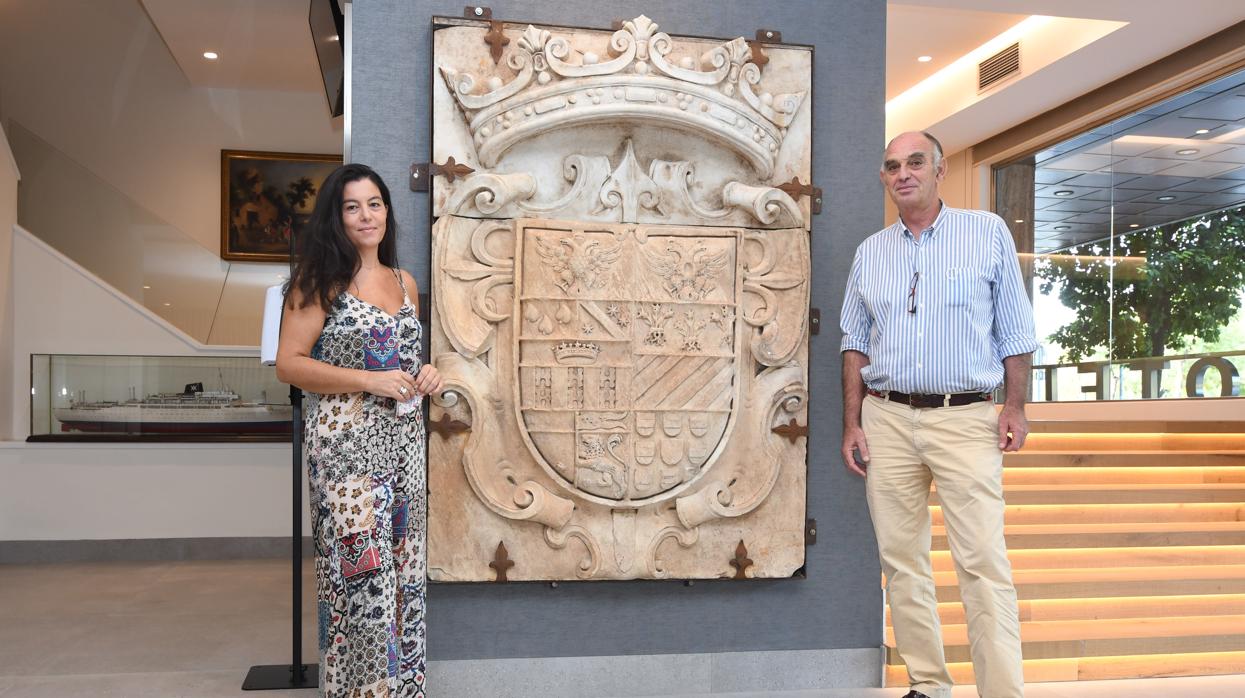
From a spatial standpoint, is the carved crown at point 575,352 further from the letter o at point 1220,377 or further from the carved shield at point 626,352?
the letter o at point 1220,377

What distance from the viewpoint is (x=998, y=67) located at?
21.9ft

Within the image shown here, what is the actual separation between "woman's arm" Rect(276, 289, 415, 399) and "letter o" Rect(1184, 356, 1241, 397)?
5819mm

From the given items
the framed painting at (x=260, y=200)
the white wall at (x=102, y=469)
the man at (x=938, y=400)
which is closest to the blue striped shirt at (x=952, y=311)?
the man at (x=938, y=400)

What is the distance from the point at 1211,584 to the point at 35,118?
367 inches

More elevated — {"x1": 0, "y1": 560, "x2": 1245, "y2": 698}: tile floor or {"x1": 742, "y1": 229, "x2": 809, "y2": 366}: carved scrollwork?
{"x1": 742, "y1": 229, "x2": 809, "y2": 366}: carved scrollwork

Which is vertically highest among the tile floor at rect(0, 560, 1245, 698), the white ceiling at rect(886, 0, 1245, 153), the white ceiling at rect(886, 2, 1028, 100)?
the white ceiling at rect(886, 2, 1028, 100)

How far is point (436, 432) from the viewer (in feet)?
9.84

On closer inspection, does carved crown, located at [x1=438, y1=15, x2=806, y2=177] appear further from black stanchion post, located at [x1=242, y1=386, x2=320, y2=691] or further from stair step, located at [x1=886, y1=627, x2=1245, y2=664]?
stair step, located at [x1=886, y1=627, x2=1245, y2=664]

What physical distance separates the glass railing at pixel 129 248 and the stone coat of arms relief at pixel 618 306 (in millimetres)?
4203

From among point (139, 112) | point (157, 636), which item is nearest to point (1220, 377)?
point (157, 636)

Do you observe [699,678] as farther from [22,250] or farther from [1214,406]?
[22,250]

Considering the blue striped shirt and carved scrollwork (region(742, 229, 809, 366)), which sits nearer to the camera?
the blue striped shirt

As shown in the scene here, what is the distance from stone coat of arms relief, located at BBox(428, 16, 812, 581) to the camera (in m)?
3.00

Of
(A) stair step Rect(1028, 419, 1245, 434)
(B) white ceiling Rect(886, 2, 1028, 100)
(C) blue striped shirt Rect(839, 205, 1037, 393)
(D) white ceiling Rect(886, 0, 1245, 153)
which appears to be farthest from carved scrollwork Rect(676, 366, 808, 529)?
(A) stair step Rect(1028, 419, 1245, 434)
